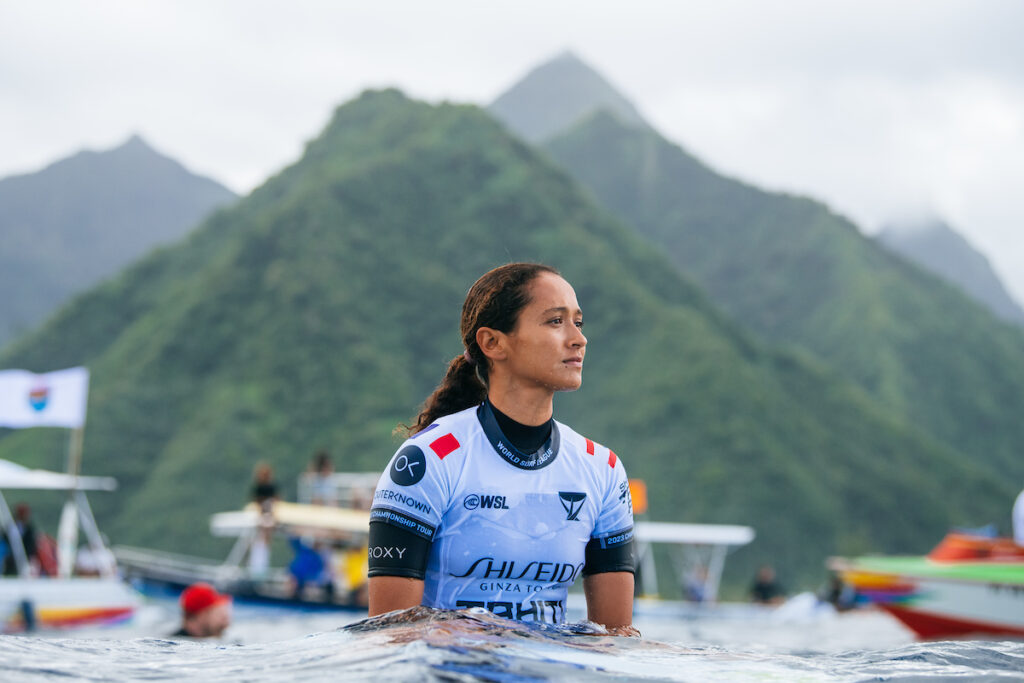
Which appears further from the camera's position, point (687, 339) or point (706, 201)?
point (706, 201)

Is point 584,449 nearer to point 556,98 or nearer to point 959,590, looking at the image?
point 959,590

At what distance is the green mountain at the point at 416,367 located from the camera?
56219mm

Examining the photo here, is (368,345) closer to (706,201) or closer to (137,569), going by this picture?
(137,569)

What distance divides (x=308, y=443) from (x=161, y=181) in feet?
302

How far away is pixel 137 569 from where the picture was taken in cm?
2383

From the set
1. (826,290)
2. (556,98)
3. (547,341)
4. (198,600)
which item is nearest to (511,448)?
(547,341)

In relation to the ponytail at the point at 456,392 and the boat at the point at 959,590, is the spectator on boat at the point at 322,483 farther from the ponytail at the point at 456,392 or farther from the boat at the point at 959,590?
the ponytail at the point at 456,392

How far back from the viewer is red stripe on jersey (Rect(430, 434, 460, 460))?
3.48 meters

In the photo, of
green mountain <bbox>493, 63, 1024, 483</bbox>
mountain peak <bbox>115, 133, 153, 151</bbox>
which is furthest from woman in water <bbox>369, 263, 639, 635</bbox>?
mountain peak <bbox>115, 133, 153, 151</bbox>

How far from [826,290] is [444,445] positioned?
104 m

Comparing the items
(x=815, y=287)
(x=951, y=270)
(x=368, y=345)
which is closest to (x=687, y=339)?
(x=368, y=345)

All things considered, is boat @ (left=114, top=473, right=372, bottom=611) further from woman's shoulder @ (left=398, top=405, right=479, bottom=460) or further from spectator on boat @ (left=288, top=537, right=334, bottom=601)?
woman's shoulder @ (left=398, top=405, right=479, bottom=460)

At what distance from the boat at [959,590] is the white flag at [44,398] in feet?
41.9

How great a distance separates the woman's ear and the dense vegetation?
68867 mm
